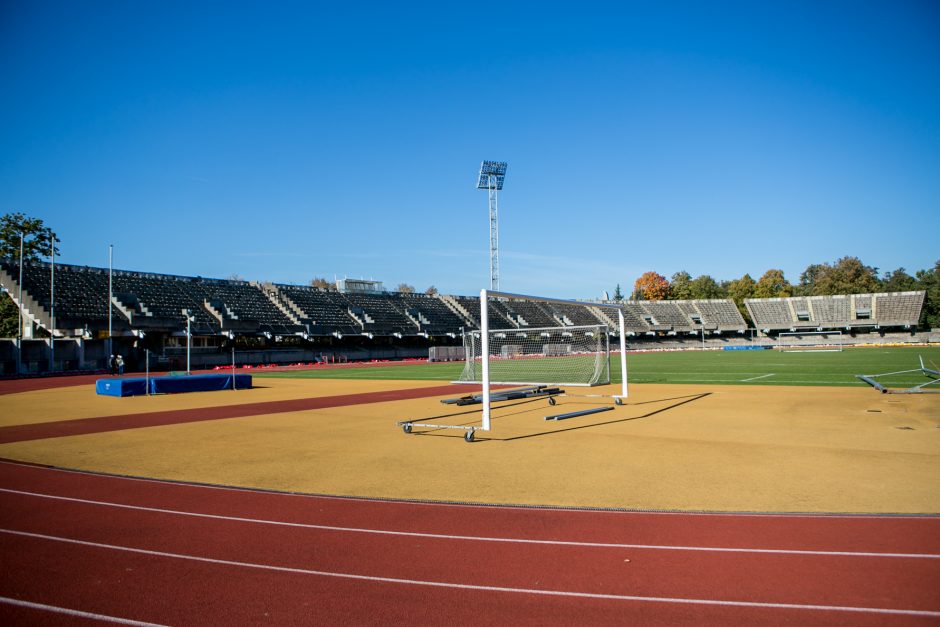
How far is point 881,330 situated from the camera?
78625mm

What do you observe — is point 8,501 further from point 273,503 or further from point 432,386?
point 432,386

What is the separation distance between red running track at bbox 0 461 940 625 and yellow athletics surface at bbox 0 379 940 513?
0.85 metres

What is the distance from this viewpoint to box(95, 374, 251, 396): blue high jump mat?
2228 centimetres

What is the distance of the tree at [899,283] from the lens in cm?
10412

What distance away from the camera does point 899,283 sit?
347ft

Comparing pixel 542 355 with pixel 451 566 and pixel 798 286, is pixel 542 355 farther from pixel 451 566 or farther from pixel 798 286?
pixel 798 286

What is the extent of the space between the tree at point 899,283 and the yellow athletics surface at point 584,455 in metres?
107

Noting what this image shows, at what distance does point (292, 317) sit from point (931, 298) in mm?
94014

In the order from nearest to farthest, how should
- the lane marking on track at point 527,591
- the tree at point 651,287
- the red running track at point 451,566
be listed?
the lane marking on track at point 527,591 < the red running track at point 451,566 < the tree at point 651,287

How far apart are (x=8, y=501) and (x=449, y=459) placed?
588 centimetres

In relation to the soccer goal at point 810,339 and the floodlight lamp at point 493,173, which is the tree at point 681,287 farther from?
the floodlight lamp at point 493,173

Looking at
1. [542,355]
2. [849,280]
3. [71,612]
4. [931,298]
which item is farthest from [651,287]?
[71,612]

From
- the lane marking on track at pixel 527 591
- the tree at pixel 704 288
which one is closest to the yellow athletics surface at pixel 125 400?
the lane marking on track at pixel 527 591

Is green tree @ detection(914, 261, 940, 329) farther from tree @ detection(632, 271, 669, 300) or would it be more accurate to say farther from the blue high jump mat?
the blue high jump mat
